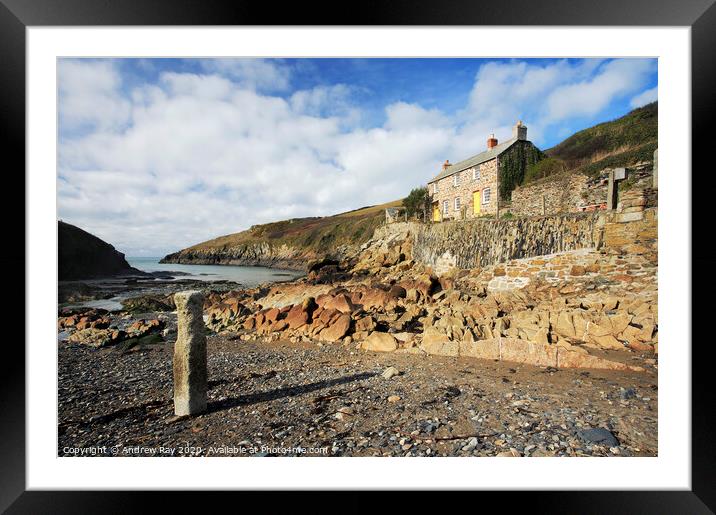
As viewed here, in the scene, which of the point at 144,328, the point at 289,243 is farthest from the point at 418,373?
the point at 289,243

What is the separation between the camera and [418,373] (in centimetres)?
343

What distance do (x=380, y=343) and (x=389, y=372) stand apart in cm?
104

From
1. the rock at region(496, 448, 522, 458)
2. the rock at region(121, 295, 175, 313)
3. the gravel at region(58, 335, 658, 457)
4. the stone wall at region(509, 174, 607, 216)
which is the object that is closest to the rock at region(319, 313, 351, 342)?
the gravel at region(58, 335, 658, 457)

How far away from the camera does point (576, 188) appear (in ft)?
23.0

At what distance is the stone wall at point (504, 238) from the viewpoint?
5.16 metres

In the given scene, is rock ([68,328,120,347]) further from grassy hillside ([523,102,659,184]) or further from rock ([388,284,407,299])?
grassy hillside ([523,102,659,184])

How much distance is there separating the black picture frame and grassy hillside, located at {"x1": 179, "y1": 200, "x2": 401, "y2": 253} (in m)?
17.1
